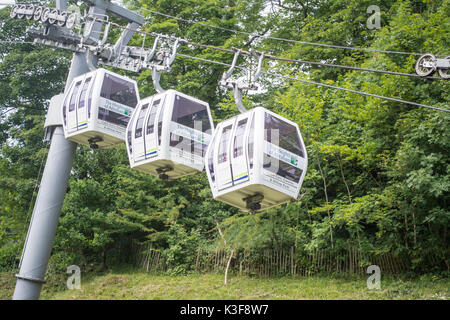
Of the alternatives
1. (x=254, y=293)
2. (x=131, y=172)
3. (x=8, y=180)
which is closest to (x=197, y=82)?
(x=131, y=172)

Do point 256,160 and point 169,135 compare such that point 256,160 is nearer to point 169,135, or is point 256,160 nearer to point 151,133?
point 169,135

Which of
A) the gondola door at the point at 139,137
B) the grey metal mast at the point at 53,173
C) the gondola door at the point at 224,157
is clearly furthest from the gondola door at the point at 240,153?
the grey metal mast at the point at 53,173

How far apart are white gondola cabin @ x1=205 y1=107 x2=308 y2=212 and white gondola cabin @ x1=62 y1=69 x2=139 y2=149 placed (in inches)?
137

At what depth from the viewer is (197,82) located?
23766 millimetres

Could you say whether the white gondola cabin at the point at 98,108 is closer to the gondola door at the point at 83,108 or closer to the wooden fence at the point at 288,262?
the gondola door at the point at 83,108

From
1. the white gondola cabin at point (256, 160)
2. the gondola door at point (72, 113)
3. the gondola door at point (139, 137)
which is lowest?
the white gondola cabin at point (256, 160)

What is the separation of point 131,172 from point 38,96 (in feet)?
32.0

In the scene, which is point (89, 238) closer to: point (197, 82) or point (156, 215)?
point (156, 215)
